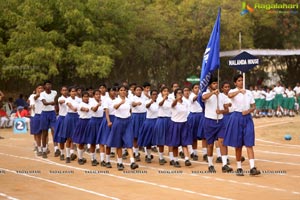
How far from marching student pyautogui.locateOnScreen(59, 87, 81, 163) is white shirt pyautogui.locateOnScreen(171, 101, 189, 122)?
269 cm

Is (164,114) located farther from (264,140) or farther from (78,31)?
(78,31)

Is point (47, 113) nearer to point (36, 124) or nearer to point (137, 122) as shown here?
point (36, 124)

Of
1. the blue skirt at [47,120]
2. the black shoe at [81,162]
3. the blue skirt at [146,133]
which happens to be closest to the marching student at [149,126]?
the blue skirt at [146,133]

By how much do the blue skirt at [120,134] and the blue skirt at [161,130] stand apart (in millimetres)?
1410

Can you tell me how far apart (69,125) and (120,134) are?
2.76 metres

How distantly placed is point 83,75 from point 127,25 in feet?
14.9

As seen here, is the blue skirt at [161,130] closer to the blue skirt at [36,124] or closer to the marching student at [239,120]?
the marching student at [239,120]

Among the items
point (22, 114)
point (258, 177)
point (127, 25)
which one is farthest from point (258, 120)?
point (258, 177)

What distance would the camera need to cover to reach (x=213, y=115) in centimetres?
1566

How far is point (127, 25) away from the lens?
35219 millimetres

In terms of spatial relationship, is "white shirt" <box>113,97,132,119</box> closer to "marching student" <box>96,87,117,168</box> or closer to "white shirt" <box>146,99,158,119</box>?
"marching student" <box>96,87,117,168</box>

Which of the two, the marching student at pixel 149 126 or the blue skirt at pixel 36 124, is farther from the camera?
the blue skirt at pixel 36 124

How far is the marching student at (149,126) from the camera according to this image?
57.9 feet

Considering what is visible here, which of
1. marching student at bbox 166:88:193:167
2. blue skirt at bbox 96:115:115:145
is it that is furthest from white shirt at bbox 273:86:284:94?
blue skirt at bbox 96:115:115:145
